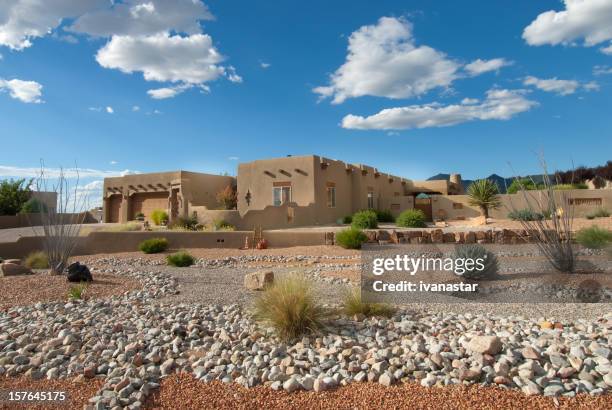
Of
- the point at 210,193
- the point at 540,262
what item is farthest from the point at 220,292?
the point at 210,193

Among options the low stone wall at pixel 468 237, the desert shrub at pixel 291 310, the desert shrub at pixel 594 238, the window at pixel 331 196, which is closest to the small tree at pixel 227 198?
the window at pixel 331 196

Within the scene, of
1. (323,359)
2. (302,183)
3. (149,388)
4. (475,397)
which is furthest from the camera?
(302,183)

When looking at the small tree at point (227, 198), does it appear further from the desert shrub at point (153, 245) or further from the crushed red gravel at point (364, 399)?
the crushed red gravel at point (364, 399)

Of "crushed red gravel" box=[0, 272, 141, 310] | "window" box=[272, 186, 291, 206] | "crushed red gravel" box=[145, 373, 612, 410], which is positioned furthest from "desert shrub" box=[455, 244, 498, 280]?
"window" box=[272, 186, 291, 206]

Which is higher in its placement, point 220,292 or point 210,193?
point 210,193

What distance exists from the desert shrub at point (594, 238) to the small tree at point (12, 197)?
37834mm

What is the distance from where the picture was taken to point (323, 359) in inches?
171

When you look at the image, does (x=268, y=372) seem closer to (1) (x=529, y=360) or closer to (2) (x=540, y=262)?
(1) (x=529, y=360)

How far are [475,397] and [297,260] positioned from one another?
9.33 m

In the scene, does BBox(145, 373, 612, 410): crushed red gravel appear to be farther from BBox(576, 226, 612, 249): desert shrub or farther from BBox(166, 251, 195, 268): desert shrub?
BBox(576, 226, 612, 249): desert shrub

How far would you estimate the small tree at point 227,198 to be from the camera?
2859 cm

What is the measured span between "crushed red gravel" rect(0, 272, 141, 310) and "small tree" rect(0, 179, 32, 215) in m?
29.1

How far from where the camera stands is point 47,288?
824 cm

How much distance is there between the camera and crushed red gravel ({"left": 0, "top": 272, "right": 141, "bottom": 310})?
24.6ft
